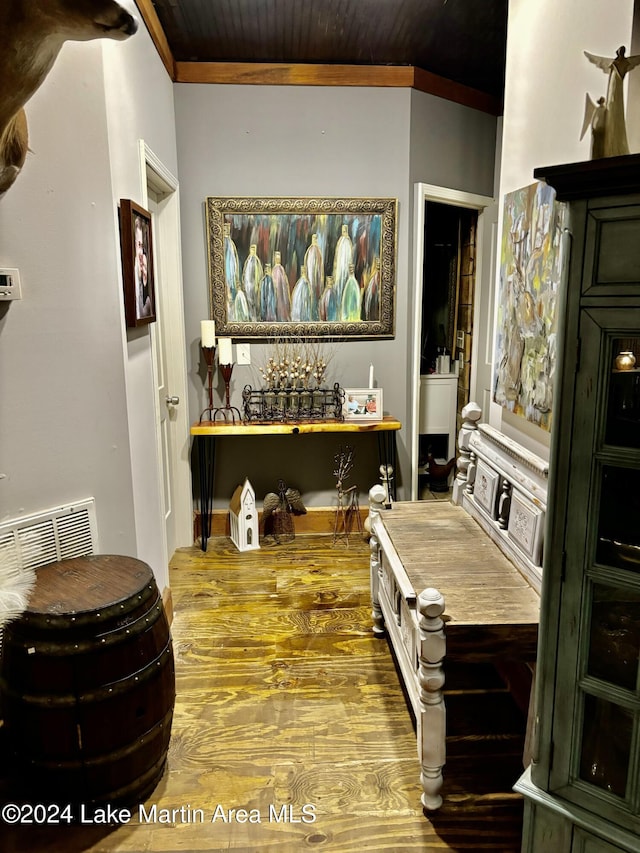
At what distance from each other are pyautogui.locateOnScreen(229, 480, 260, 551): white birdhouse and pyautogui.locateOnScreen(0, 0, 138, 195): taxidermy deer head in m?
2.46

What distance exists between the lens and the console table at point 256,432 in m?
3.54

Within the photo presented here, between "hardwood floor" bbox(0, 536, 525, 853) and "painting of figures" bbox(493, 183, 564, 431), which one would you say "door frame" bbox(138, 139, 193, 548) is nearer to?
"hardwood floor" bbox(0, 536, 525, 853)

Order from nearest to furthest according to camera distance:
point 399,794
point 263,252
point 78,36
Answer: point 78,36 → point 399,794 → point 263,252

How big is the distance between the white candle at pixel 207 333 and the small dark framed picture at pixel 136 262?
2.76ft

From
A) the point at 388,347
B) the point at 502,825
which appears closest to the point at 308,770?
the point at 502,825

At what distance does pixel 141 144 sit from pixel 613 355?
223cm

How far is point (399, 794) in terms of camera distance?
1888mm

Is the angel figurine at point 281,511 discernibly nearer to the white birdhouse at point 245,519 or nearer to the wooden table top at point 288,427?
the white birdhouse at point 245,519

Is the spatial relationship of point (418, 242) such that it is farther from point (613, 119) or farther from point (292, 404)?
point (613, 119)

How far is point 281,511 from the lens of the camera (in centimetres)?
388

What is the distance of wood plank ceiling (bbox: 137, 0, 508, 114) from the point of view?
9.41 ft

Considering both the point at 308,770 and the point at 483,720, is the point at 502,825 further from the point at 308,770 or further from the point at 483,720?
the point at 308,770

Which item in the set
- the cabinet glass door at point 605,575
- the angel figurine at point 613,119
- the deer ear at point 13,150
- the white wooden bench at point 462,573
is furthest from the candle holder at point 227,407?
the cabinet glass door at point 605,575

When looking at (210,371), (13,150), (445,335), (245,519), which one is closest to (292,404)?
(210,371)
